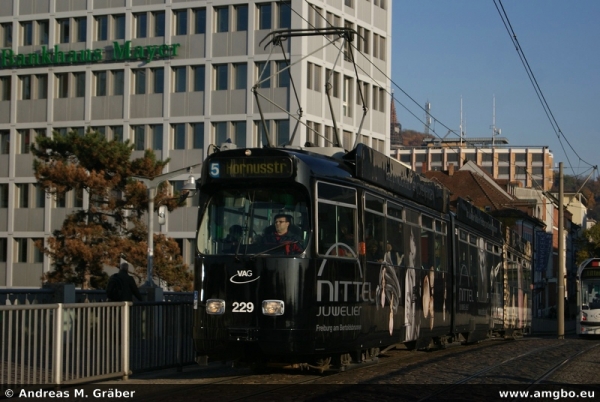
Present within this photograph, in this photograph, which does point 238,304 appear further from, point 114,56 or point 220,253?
point 114,56

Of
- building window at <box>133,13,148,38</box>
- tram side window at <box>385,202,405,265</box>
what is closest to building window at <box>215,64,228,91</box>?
building window at <box>133,13,148,38</box>

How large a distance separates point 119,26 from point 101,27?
1.20 metres

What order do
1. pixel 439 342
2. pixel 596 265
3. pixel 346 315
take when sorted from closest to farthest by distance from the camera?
1. pixel 346 315
2. pixel 439 342
3. pixel 596 265

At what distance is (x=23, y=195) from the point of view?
5934cm

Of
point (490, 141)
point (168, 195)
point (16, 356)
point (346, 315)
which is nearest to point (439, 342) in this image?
point (346, 315)

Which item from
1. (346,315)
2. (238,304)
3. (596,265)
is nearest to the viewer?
(238,304)

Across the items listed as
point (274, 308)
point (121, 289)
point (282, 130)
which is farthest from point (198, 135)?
→ point (274, 308)

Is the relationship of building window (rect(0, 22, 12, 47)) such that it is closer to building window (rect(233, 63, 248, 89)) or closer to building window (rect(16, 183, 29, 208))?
building window (rect(16, 183, 29, 208))

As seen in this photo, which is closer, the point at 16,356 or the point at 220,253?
the point at 16,356

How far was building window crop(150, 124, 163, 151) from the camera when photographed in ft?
184

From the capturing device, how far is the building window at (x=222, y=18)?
5419 cm

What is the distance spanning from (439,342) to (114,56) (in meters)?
39.8

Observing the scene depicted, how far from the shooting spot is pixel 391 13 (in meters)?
60.5

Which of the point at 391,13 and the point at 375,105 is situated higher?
the point at 391,13
